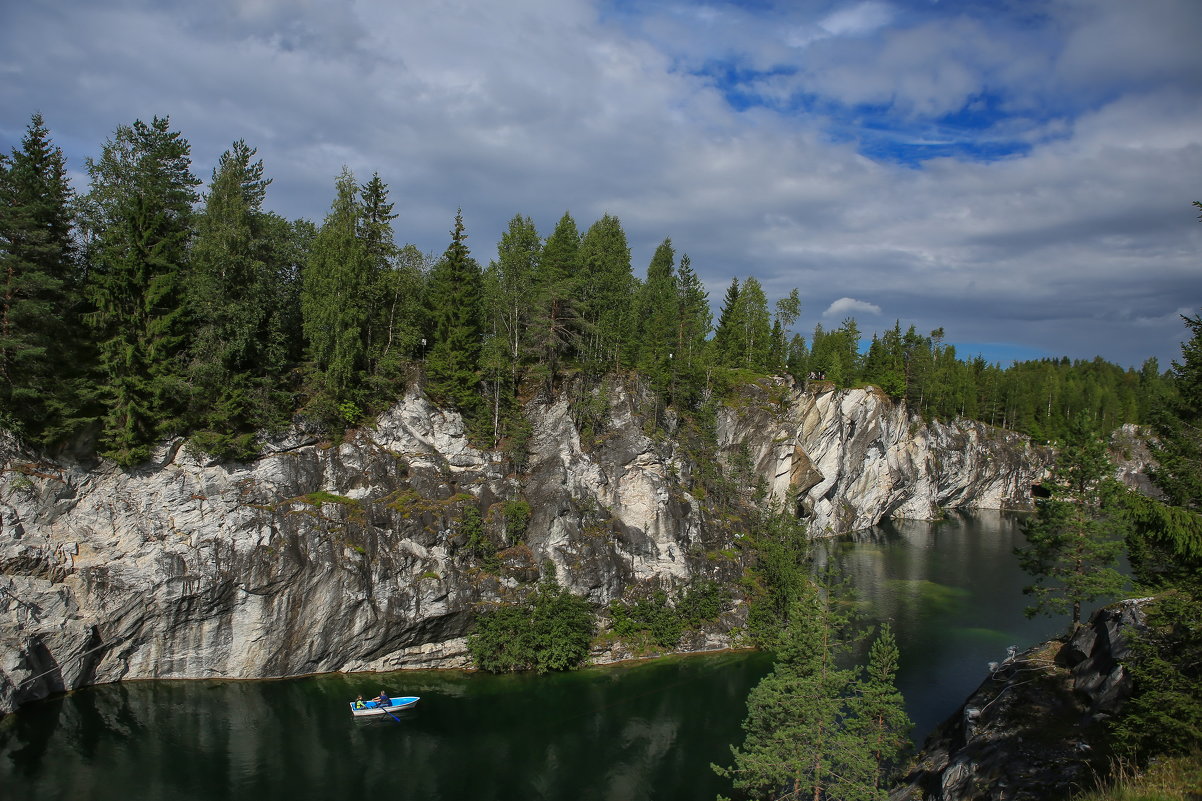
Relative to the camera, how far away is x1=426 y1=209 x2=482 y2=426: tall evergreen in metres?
44.9

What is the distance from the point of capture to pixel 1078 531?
99.1 ft

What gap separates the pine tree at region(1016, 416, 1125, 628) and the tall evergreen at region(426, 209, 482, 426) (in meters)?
35.7

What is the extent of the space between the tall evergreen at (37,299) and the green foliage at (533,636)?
86.3 ft

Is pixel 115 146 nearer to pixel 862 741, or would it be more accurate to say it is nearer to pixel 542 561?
pixel 542 561

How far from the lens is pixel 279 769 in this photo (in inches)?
1094

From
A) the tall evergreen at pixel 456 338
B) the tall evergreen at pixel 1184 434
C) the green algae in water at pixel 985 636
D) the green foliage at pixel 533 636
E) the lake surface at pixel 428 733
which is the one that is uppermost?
the tall evergreen at pixel 456 338

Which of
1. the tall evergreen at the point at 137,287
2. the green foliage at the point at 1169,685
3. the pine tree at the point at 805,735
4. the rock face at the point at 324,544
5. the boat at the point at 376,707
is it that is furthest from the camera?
the tall evergreen at the point at 137,287

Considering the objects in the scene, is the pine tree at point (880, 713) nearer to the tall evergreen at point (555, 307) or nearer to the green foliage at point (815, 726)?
the green foliage at point (815, 726)

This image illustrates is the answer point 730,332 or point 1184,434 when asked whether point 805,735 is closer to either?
point 1184,434

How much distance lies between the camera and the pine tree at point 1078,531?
29.4 m

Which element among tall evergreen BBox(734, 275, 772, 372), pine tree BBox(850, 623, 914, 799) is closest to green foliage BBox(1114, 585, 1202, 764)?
pine tree BBox(850, 623, 914, 799)

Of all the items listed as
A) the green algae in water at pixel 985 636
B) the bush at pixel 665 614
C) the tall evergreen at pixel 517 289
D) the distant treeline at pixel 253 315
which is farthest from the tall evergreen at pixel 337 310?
the green algae in water at pixel 985 636

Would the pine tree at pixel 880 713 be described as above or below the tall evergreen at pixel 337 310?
below

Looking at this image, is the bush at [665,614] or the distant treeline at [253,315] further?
the bush at [665,614]
